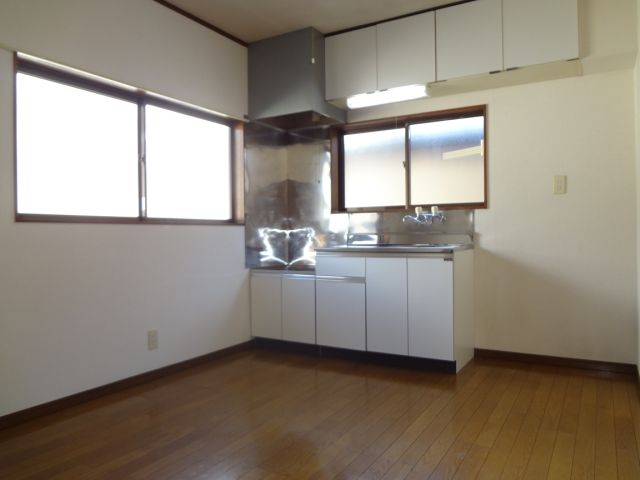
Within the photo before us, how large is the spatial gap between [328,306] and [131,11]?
2350mm

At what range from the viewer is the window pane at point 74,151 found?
246 centimetres

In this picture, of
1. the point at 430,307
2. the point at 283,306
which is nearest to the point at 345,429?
the point at 430,307

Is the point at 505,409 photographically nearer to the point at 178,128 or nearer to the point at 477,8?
the point at 477,8

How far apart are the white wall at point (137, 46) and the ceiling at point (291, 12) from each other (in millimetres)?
155

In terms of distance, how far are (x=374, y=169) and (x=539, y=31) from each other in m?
1.59

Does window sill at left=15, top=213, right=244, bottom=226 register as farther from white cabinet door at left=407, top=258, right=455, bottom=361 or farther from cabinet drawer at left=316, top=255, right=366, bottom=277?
white cabinet door at left=407, top=258, right=455, bottom=361

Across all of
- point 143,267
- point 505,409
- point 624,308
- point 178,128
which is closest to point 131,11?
point 178,128

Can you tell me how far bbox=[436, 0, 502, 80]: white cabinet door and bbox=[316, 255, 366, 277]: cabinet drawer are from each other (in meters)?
1.42

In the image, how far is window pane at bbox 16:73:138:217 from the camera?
246 cm

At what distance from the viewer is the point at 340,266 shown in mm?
3473

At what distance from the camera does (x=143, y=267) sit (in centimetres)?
297

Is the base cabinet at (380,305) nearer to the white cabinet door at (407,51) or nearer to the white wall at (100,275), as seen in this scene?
the white wall at (100,275)

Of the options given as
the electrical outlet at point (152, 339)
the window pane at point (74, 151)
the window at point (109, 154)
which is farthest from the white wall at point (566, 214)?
the window pane at point (74, 151)

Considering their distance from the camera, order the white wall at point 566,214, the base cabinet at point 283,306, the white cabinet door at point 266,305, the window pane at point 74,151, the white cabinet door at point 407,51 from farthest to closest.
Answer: the white cabinet door at point 266,305 < the base cabinet at point 283,306 < the white cabinet door at point 407,51 < the white wall at point 566,214 < the window pane at point 74,151
